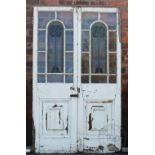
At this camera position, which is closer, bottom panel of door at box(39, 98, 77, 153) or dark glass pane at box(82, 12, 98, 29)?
bottom panel of door at box(39, 98, 77, 153)

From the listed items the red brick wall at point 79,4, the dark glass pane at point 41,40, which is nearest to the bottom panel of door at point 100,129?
the red brick wall at point 79,4

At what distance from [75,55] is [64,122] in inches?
42.7

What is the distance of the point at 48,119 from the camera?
6.07 meters

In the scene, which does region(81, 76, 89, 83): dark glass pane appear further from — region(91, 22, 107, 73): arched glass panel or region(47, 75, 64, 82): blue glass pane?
region(47, 75, 64, 82): blue glass pane

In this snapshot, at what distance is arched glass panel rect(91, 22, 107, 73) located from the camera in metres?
6.16

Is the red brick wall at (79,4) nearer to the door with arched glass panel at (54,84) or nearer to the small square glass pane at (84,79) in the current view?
the door with arched glass panel at (54,84)

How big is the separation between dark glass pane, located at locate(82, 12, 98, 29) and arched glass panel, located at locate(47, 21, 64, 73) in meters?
0.37

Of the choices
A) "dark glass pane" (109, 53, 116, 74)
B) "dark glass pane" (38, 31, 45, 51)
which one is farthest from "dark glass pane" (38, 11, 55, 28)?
"dark glass pane" (109, 53, 116, 74)

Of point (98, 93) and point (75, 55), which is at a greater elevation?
point (75, 55)

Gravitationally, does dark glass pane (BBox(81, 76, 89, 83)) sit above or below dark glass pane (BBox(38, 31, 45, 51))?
below

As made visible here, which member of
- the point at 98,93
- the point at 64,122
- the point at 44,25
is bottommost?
the point at 64,122

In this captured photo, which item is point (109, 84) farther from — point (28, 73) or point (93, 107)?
point (28, 73)
